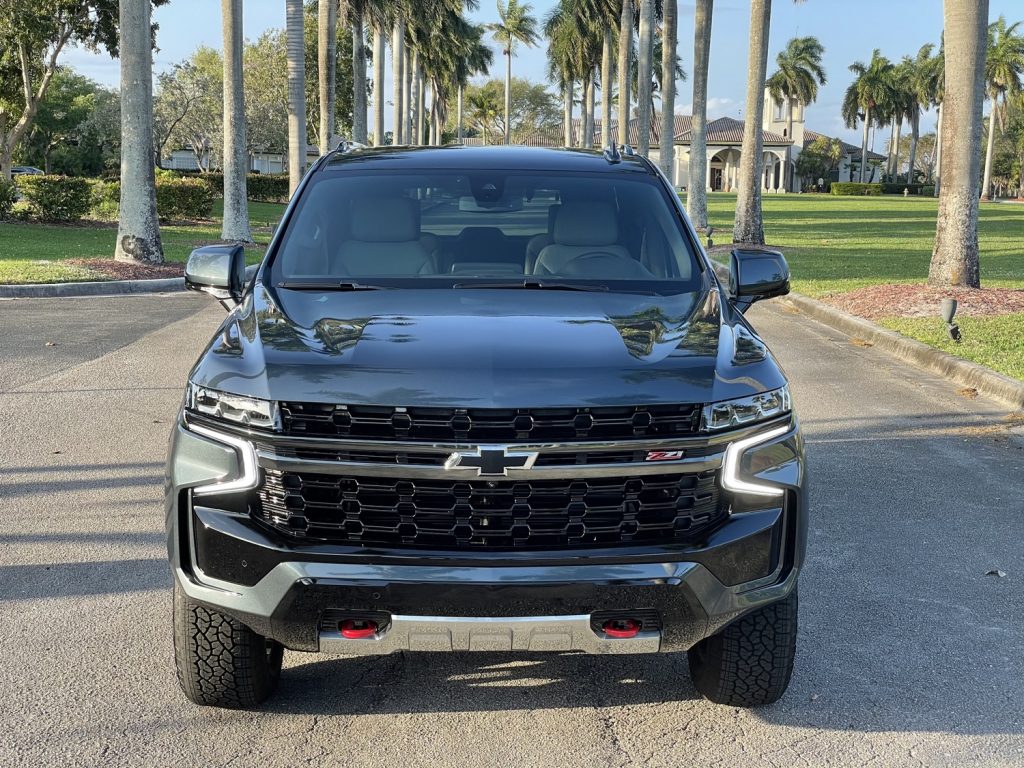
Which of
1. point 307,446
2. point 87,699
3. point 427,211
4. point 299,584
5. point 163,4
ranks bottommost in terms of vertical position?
point 87,699

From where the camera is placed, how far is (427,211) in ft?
16.7

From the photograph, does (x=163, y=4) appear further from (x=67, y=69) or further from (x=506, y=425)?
(x=67, y=69)

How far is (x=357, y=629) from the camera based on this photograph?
3.31m

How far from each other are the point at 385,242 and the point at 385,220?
0.13m

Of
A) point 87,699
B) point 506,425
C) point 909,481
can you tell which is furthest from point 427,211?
point 909,481

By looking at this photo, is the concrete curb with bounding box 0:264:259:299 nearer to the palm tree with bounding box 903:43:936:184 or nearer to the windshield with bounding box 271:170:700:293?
the windshield with bounding box 271:170:700:293

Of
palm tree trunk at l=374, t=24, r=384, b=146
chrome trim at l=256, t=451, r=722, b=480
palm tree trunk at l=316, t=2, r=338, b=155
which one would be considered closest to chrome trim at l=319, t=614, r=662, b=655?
chrome trim at l=256, t=451, r=722, b=480

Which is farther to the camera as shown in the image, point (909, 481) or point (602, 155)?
point (909, 481)

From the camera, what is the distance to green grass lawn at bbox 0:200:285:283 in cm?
1733

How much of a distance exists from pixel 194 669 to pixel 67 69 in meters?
83.2

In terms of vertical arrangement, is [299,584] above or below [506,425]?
below

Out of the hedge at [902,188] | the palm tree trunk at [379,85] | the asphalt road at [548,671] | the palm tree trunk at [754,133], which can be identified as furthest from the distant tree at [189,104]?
the asphalt road at [548,671]

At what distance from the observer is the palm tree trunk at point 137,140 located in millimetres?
19062

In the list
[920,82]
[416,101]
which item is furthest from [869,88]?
[416,101]
